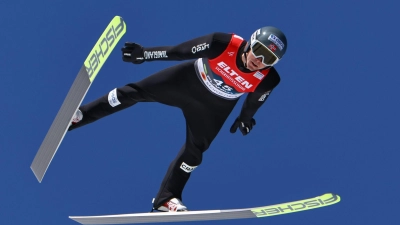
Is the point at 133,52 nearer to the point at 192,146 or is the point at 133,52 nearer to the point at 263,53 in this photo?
the point at 192,146

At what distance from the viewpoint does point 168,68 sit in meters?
6.09

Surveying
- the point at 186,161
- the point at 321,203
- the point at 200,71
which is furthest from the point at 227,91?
the point at 321,203

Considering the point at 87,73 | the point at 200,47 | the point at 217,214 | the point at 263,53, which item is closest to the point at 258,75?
the point at 263,53

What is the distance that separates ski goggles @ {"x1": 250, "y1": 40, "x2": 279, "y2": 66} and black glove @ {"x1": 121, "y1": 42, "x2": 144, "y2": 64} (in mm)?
768

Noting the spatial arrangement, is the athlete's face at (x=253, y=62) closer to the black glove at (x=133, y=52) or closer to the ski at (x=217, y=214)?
the black glove at (x=133, y=52)

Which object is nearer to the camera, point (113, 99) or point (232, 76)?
point (232, 76)

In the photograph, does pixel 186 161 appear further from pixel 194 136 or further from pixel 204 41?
pixel 204 41

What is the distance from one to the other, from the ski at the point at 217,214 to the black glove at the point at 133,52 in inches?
39.9

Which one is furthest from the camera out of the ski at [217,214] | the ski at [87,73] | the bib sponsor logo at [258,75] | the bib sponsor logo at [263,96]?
the bib sponsor logo at [263,96]

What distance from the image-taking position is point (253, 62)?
561 centimetres

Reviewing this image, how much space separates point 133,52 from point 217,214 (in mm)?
1179

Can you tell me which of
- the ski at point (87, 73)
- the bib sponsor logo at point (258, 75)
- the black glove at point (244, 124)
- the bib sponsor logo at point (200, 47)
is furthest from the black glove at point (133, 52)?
the black glove at point (244, 124)

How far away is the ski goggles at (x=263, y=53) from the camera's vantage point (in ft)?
18.1

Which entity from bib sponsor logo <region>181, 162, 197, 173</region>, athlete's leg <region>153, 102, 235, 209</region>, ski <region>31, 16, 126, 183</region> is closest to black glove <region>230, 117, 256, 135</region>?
athlete's leg <region>153, 102, 235, 209</region>
